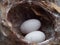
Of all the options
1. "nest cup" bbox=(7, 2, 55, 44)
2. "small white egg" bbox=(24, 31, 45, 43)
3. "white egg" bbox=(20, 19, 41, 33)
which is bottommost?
"small white egg" bbox=(24, 31, 45, 43)

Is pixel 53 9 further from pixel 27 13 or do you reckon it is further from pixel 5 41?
pixel 5 41

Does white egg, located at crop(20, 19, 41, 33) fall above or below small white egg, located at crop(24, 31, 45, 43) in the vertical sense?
above

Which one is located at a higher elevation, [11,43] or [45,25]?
[45,25]

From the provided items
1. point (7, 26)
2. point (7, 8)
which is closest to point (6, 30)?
point (7, 26)

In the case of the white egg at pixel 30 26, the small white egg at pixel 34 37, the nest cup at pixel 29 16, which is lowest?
the small white egg at pixel 34 37

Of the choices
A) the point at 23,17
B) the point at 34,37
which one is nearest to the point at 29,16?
the point at 23,17

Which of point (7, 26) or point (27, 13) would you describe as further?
point (27, 13)
